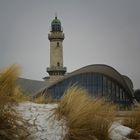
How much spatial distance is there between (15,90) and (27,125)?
0.79 meters

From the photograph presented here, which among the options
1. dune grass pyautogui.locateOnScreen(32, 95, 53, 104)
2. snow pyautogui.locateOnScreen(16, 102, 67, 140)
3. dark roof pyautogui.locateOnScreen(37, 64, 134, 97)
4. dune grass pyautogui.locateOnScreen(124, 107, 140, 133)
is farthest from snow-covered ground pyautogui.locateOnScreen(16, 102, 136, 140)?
dark roof pyautogui.locateOnScreen(37, 64, 134, 97)

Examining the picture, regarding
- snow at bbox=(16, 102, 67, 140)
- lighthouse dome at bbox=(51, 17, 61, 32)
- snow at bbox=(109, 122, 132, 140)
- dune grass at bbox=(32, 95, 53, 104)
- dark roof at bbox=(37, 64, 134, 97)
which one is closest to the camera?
snow at bbox=(16, 102, 67, 140)

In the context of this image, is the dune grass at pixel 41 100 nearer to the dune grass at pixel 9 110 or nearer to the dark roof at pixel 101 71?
the dune grass at pixel 9 110

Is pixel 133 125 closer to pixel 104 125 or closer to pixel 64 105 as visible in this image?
pixel 104 125

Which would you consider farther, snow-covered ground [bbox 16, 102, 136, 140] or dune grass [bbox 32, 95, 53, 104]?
dune grass [bbox 32, 95, 53, 104]

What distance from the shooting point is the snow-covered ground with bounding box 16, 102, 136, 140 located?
6.18 metres

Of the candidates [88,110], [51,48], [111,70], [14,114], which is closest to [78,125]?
[88,110]

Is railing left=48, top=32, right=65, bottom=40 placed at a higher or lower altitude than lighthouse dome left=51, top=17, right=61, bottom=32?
lower

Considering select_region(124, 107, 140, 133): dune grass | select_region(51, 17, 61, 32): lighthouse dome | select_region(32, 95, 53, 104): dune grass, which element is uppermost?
select_region(51, 17, 61, 32): lighthouse dome

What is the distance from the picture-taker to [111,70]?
57.5 metres

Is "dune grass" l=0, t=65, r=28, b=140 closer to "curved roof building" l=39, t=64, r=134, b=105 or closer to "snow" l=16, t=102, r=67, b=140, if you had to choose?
"snow" l=16, t=102, r=67, b=140

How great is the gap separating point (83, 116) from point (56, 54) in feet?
303

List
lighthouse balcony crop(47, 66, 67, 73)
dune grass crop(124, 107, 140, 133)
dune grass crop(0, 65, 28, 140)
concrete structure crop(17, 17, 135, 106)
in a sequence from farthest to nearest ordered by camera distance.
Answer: lighthouse balcony crop(47, 66, 67, 73)
concrete structure crop(17, 17, 135, 106)
dune grass crop(124, 107, 140, 133)
dune grass crop(0, 65, 28, 140)

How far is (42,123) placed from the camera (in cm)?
636
